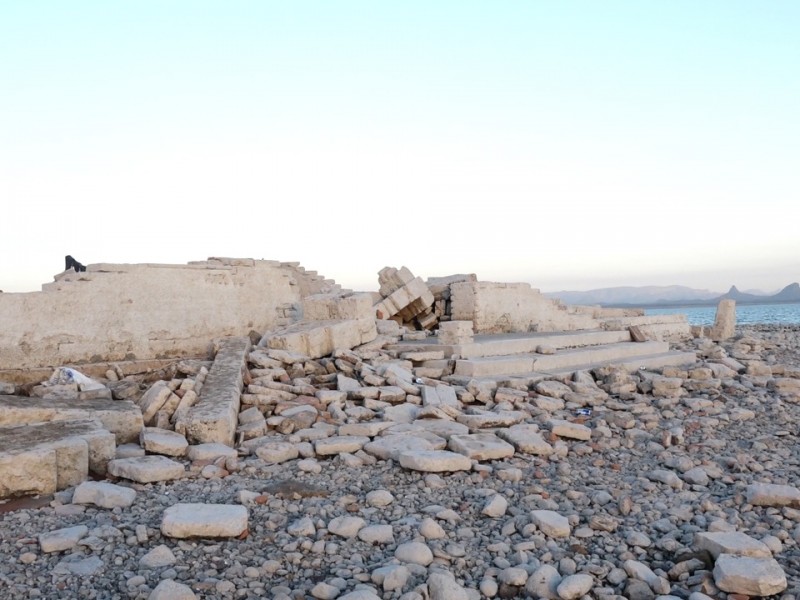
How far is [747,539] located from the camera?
3355mm

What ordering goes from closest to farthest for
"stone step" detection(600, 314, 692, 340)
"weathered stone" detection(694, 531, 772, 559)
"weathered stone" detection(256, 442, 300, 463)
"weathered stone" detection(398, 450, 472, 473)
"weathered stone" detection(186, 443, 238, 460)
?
"weathered stone" detection(694, 531, 772, 559)
"weathered stone" detection(398, 450, 472, 473)
"weathered stone" detection(186, 443, 238, 460)
"weathered stone" detection(256, 442, 300, 463)
"stone step" detection(600, 314, 692, 340)

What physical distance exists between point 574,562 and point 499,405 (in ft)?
11.4

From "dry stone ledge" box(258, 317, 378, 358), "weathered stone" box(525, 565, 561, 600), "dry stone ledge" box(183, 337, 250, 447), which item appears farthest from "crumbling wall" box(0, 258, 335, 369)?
"weathered stone" box(525, 565, 561, 600)

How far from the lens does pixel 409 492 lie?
4.18m

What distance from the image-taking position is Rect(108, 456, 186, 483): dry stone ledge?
417 cm

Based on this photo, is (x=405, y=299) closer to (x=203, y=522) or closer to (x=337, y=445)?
(x=337, y=445)

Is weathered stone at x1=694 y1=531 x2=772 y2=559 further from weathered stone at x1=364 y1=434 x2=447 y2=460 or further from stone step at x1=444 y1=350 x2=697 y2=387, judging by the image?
stone step at x1=444 y1=350 x2=697 y2=387

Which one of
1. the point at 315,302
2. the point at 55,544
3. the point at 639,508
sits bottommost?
the point at 639,508

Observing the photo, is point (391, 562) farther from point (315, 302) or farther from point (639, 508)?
point (315, 302)

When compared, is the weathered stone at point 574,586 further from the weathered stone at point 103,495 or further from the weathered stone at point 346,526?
the weathered stone at point 103,495

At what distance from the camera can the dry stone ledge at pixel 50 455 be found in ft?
12.8

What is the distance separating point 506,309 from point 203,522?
870 cm

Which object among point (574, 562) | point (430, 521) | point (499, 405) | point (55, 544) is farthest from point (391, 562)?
point (499, 405)

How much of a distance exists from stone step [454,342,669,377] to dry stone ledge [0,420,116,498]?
4641 mm
